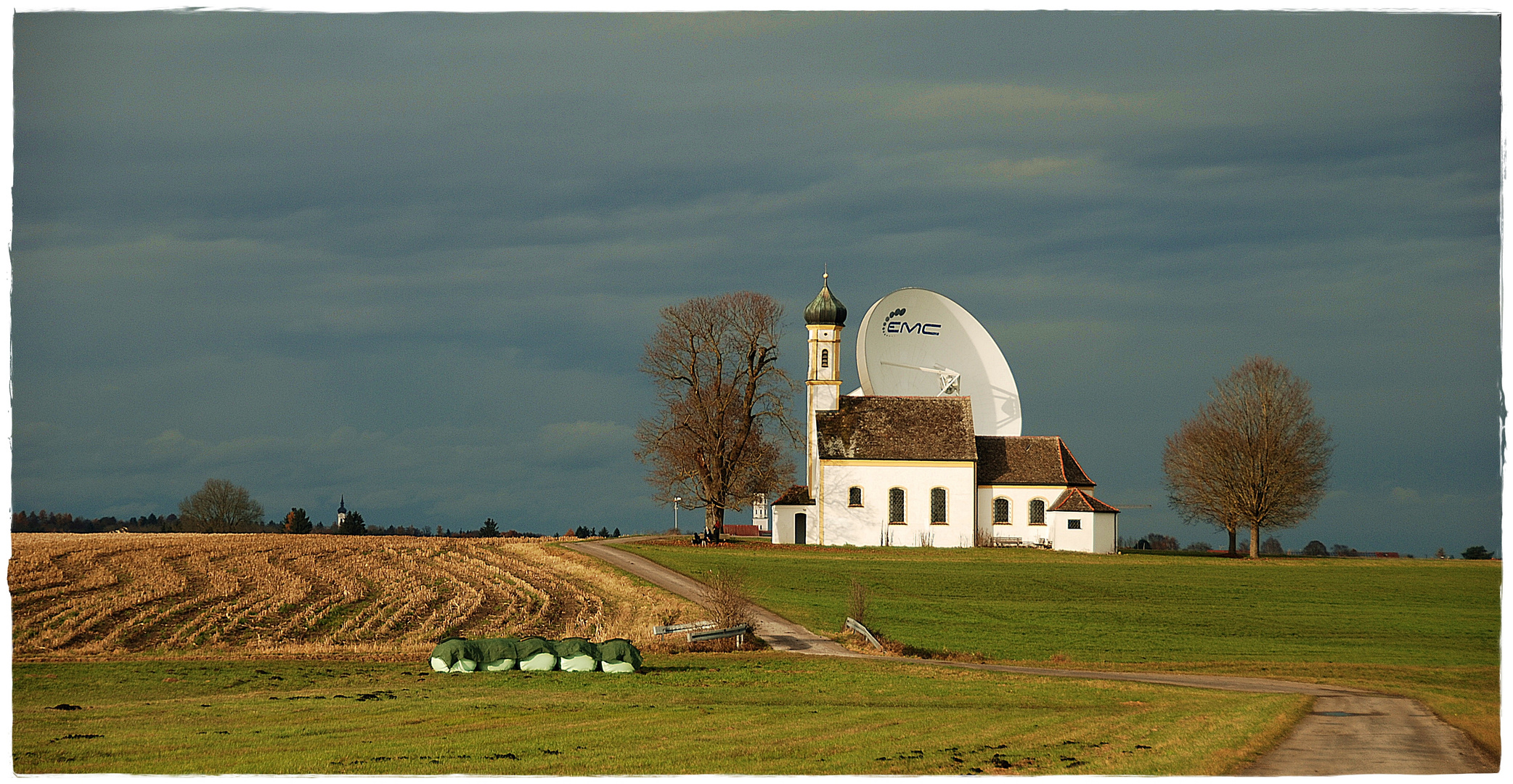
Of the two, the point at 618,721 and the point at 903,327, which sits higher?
the point at 903,327

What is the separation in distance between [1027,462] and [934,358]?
27.0 ft

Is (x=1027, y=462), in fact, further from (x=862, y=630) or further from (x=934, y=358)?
(x=862, y=630)

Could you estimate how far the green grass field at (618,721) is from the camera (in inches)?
659

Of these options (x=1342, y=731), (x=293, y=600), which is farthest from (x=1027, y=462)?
(x=1342, y=731)

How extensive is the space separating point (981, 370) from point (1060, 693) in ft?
177

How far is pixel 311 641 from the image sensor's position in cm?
3083

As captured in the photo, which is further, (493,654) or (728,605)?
(728,605)

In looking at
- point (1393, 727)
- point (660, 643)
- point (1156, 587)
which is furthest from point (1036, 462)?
Answer: point (1393, 727)

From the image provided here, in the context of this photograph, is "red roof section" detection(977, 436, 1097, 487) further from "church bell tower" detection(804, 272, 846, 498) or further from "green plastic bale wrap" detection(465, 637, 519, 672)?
"green plastic bale wrap" detection(465, 637, 519, 672)

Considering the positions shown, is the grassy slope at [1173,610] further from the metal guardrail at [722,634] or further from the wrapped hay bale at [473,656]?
the wrapped hay bale at [473,656]

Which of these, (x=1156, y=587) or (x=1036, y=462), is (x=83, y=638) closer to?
(x=1156, y=587)

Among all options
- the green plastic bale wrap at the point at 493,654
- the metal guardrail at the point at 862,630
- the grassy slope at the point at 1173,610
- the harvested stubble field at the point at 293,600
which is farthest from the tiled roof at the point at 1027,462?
the green plastic bale wrap at the point at 493,654

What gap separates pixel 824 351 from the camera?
76.2 m

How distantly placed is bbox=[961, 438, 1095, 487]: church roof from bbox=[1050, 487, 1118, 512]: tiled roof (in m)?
0.93
